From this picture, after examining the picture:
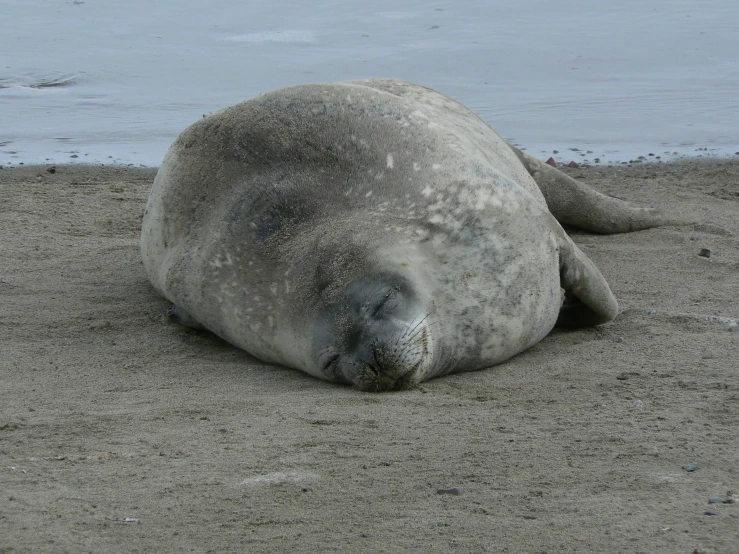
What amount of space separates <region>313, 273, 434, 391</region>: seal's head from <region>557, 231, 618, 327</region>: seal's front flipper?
930 mm

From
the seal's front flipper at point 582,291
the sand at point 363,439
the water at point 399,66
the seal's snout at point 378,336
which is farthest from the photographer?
the water at point 399,66

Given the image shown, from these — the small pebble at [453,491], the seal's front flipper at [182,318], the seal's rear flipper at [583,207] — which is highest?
the small pebble at [453,491]

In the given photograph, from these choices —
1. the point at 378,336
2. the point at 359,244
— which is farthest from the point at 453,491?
the point at 359,244

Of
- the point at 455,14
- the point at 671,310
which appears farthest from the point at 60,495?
the point at 455,14

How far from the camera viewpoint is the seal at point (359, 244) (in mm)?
3904

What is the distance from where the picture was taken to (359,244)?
3.99m

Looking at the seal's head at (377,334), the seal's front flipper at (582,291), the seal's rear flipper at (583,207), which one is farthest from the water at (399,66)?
the seal's head at (377,334)

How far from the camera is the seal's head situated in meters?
3.77

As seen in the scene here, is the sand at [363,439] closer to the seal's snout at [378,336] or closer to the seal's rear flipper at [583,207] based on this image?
the seal's snout at [378,336]

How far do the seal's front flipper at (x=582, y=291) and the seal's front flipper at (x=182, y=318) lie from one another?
152cm

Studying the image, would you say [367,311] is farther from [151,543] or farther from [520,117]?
[520,117]

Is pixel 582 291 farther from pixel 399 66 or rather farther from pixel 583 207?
pixel 399 66

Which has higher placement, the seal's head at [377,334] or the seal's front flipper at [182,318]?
the seal's head at [377,334]

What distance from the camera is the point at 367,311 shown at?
3.80 meters
